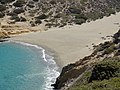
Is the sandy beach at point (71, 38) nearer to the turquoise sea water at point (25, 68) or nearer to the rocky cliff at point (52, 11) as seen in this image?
the turquoise sea water at point (25, 68)

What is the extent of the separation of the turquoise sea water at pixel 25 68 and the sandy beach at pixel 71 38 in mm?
2299

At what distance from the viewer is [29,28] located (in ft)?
265

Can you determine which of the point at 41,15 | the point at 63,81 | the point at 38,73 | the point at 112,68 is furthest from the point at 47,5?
the point at 112,68

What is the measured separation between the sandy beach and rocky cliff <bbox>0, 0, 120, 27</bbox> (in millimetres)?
5028

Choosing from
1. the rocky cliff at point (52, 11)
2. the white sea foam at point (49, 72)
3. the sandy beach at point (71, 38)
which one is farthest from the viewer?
the rocky cliff at point (52, 11)

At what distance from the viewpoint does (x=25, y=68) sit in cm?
4947

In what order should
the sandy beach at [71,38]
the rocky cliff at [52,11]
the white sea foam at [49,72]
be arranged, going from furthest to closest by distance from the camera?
the rocky cliff at [52,11] → the sandy beach at [71,38] → the white sea foam at [49,72]

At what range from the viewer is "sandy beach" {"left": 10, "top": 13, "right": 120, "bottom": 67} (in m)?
57.0

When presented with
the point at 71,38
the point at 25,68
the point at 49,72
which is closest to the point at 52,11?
the point at 71,38

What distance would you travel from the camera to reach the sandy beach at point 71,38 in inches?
2243

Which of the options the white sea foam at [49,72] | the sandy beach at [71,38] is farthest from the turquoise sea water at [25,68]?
the sandy beach at [71,38]

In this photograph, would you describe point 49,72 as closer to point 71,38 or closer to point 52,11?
point 71,38

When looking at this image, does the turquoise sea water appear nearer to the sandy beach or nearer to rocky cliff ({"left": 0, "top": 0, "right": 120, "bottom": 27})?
the sandy beach

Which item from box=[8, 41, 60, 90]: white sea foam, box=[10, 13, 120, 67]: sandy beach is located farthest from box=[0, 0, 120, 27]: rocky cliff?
box=[8, 41, 60, 90]: white sea foam
